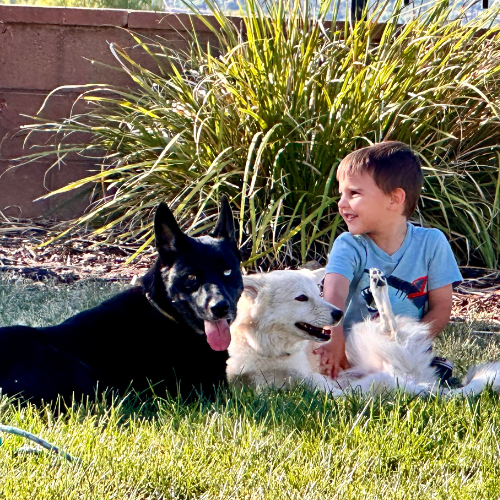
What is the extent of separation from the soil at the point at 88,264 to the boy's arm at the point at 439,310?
752 millimetres

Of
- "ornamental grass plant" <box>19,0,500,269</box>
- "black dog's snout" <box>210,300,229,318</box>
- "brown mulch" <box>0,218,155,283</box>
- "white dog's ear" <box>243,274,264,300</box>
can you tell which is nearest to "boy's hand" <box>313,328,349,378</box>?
"white dog's ear" <box>243,274,264,300</box>

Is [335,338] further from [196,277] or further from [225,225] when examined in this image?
[196,277]

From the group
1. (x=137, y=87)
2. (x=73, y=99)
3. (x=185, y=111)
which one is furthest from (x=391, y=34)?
(x=73, y=99)

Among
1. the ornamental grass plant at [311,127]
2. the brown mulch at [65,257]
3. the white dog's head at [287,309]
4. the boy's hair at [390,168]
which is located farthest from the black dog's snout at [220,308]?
the brown mulch at [65,257]

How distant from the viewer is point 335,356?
11.5ft

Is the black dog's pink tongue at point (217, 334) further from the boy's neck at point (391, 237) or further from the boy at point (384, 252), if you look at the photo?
the boy's neck at point (391, 237)

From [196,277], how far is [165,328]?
0.26m

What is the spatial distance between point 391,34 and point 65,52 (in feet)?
9.20

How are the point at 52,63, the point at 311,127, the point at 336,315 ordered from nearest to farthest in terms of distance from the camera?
the point at 336,315 < the point at 311,127 < the point at 52,63

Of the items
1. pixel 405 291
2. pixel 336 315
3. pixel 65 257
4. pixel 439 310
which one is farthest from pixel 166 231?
pixel 65 257

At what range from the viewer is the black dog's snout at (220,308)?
2812 mm

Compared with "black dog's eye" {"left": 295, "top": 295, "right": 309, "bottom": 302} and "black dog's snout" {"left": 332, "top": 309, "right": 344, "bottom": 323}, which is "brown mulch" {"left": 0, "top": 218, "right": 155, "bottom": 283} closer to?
"black dog's eye" {"left": 295, "top": 295, "right": 309, "bottom": 302}

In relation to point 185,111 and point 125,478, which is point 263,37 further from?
point 125,478

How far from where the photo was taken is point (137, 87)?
6.53 metres
